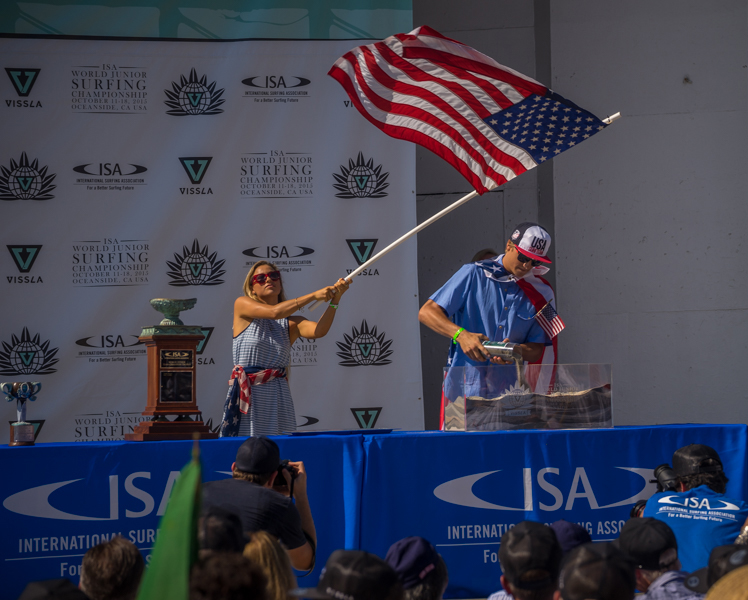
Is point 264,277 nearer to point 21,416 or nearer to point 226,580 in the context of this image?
point 21,416

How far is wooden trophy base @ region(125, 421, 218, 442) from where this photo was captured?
3.97 metres

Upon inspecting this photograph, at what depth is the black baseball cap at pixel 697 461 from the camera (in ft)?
10.4

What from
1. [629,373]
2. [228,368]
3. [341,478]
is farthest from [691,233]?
[341,478]

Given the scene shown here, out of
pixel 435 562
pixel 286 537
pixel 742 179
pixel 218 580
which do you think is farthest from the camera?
pixel 742 179

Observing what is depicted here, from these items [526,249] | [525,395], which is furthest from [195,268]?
[525,395]

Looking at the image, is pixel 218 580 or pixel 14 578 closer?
pixel 218 580

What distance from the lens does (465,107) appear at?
459 cm

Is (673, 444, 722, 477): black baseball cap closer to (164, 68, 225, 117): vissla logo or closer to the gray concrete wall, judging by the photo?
the gray concrete wall

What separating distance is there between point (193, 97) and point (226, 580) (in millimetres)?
5952

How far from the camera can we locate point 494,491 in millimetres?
3852

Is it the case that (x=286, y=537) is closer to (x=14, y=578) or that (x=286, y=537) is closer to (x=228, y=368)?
(x=14, y=578)

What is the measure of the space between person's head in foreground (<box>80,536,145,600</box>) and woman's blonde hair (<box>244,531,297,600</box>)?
12.7 inches

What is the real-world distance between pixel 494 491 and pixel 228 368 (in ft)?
10.7

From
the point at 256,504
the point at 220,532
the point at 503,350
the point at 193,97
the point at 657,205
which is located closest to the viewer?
the point at 220,532
